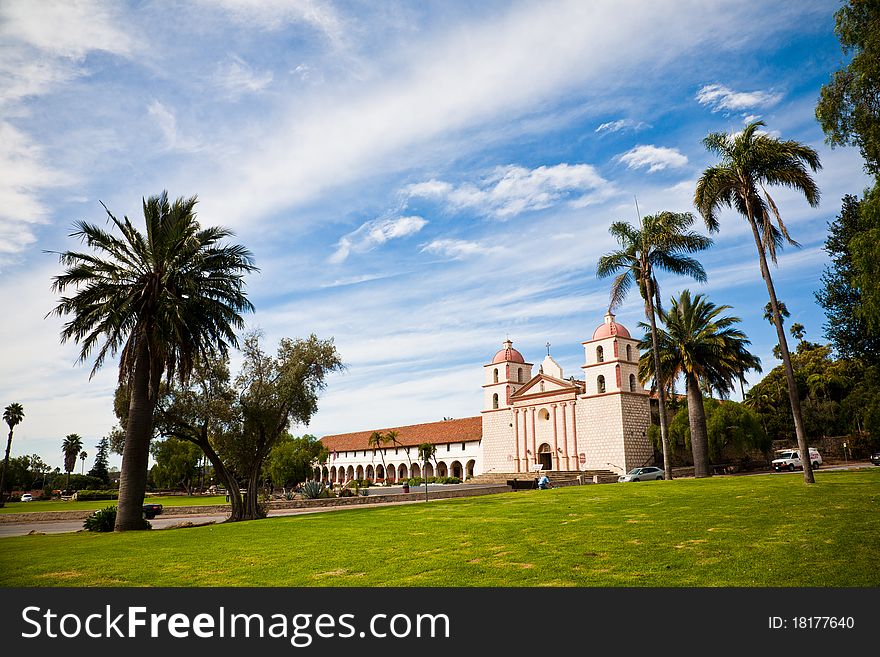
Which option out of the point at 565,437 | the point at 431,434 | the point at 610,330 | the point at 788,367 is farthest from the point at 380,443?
the point at 788,367

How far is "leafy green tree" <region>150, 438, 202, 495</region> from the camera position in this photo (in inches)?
2584

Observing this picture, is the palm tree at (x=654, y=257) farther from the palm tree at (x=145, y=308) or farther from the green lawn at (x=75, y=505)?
the green lawn at (x=75, y=505)

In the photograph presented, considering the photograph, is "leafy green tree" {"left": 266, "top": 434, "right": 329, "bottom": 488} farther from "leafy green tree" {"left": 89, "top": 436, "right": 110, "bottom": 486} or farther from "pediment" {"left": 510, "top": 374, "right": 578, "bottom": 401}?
"leafy green tree" {"left": 89, "top": 436, "right": 110, "bottom": 486}

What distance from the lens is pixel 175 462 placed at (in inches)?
2697

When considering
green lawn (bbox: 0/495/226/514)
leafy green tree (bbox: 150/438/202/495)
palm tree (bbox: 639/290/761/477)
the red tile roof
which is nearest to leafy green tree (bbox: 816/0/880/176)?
palm tree (bbox: 639/290/761/477)

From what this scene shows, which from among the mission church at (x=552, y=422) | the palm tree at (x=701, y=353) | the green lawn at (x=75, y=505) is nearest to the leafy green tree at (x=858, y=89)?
the palm tree at (x=701, y=353)

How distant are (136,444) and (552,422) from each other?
43.7 metres

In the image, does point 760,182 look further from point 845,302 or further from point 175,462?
point 175,462

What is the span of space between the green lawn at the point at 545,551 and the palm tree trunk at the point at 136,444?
474 centimetres
